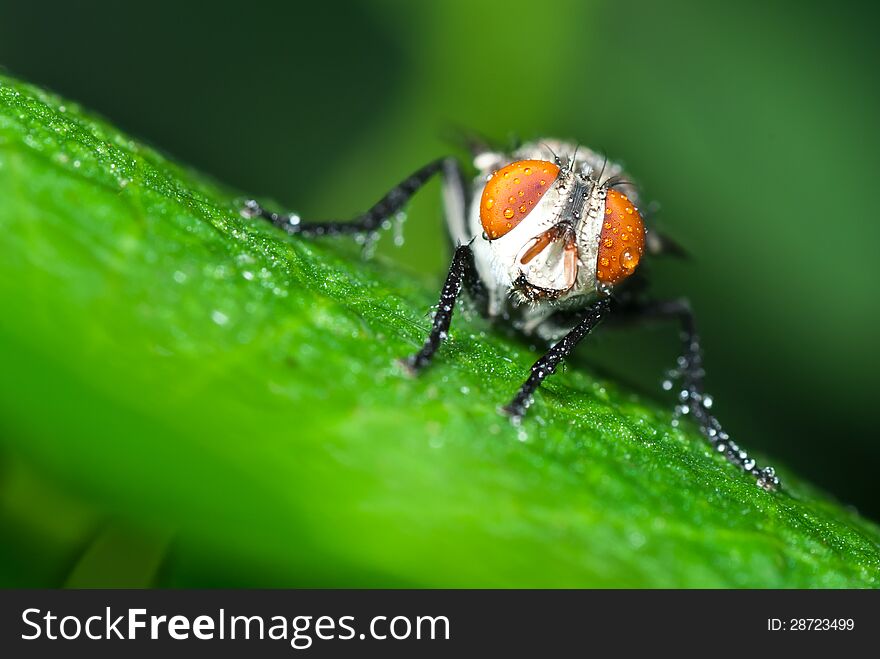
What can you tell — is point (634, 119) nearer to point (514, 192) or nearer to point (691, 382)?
point (691, 382)

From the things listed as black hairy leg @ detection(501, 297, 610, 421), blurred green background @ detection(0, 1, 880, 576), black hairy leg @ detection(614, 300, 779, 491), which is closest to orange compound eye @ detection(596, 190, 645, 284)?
black hairy leg @ detection(501, 297, 610, 421)

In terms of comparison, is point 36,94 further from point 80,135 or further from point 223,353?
point 223,353

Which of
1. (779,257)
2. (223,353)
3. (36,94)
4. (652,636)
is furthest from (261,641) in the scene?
(779,257)

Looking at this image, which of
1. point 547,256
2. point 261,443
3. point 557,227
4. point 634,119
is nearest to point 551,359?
point 547,256

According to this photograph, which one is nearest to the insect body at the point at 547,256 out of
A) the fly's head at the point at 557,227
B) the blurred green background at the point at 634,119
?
the fly's head at the point at 557,227

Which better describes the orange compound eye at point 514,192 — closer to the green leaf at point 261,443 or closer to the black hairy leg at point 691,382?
the green leaf at point 261,443

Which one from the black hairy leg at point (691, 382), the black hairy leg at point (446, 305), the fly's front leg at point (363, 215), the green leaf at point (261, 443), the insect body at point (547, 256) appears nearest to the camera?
the green leaf at point (261, 443)

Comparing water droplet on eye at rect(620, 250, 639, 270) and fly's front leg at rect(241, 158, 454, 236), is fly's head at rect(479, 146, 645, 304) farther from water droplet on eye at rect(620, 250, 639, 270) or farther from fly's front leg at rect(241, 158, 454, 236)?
fly's front leg at rect(241, 158, 454, 236)
